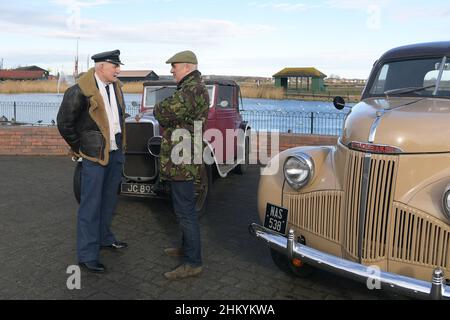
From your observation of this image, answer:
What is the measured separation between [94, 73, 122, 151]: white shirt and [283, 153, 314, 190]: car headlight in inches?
63.1

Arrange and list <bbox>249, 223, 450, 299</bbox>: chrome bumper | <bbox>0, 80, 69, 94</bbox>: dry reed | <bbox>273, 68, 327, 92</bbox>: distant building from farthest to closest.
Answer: <bbox>0, 80, 69, 94</bbox>: dry reed
<bbox>273, 68, 327, 92</bbox>: distant building
<bbox>249, 223, 450, 299</bbox>: chrome bumper

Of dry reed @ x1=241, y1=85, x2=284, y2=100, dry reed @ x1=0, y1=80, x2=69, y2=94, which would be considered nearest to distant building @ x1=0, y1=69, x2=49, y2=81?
dry reed @ x1=0, y1=80, x2=69, y2=94

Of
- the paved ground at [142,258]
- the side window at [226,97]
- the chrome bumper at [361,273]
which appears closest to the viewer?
the chrome bumper at [361,273]

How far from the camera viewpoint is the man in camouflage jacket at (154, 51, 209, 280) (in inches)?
137

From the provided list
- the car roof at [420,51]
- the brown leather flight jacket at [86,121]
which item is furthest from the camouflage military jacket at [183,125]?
the car roof at [420,51]

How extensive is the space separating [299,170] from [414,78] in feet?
5.38

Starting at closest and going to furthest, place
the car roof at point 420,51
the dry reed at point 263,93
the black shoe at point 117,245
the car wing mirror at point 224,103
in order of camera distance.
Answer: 1. the car roof at point 420,51
2. the black shoe at point 117,245
3. the car wing mirror at point 224,103
4. the dry reed at point 263,93

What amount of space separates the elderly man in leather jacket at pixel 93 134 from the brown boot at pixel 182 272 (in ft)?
2.09

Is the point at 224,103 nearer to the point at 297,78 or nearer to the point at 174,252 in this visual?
the point at 174,252

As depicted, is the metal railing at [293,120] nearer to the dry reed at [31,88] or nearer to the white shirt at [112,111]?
the white shirt at [112,111]

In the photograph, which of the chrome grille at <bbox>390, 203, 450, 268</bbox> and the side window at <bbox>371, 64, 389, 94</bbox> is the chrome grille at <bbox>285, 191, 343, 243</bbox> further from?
the side window at <bbox>371, 64, 389, 94</bbox>

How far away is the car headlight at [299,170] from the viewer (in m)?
3.32
